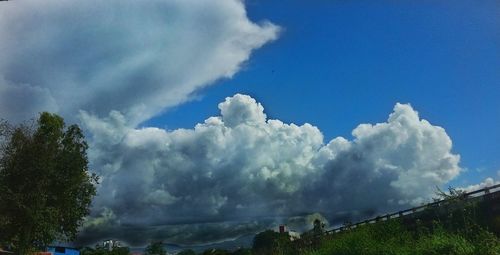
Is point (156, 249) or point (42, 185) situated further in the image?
point (156, 249)

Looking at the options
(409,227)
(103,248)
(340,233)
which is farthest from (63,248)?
(409,227)

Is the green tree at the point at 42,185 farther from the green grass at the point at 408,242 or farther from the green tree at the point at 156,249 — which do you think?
the green tree at the point at 156,249

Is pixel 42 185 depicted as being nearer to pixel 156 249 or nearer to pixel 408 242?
pixel 408 242

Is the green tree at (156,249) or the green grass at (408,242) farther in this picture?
the green tree at (156,249)

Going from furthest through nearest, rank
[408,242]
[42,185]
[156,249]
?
[156,249], [42,185], [408,242]

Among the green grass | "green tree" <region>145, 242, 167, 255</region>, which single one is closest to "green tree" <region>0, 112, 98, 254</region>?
A: the green grass

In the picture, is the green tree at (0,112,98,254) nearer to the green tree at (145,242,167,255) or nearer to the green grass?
the green grass

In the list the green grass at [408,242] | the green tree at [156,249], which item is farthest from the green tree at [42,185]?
the green tree at [156,249]

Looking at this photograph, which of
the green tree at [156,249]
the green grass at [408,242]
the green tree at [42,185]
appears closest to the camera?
the green grass at [408,242]

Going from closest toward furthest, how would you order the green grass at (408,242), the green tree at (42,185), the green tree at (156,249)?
the green grass at (408,242) < the green tree at (42,185) < the green tree at (156,249)

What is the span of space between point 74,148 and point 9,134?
141 inches

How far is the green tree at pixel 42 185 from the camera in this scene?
3192cm

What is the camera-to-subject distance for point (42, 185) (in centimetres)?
3231

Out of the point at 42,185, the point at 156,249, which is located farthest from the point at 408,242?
the point at 156,249
